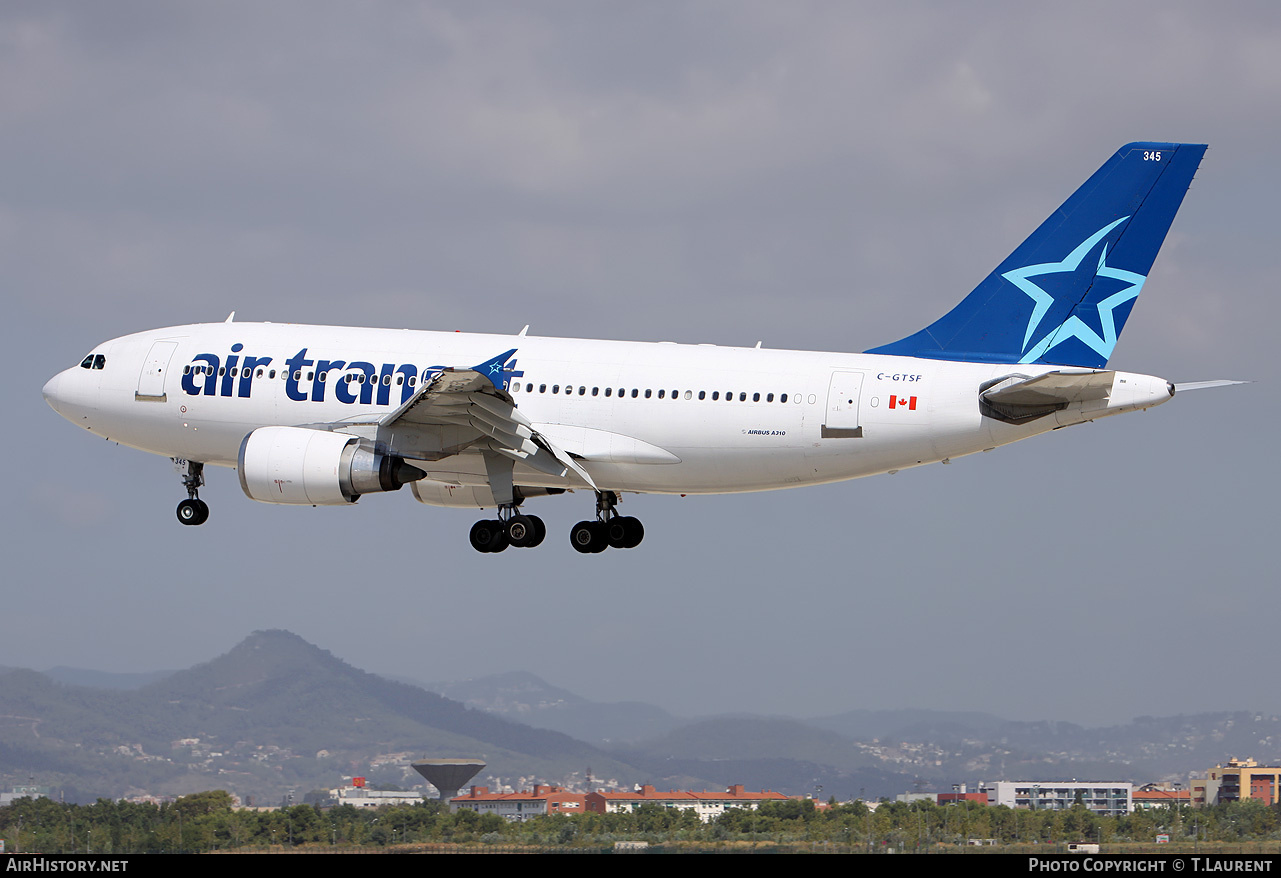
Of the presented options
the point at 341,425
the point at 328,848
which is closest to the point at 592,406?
the point at 341,425

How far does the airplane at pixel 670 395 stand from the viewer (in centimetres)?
3791

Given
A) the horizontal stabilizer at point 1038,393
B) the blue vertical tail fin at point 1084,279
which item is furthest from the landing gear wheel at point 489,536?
the horizontal stabilizer at point 1038,393

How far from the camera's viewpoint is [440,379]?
3644 cm

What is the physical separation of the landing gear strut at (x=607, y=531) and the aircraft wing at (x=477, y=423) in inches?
116

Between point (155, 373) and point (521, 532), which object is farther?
point (155, 373)

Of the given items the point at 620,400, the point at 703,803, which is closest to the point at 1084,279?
the point at 620,400

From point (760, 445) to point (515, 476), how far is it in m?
6.95

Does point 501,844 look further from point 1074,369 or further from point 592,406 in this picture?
point 1074,369

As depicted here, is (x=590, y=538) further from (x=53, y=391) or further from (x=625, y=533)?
(x=53, y=391)

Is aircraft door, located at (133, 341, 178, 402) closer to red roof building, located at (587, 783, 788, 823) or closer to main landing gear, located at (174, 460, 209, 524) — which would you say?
main landing gear, located at (174, 460, 209, 524)

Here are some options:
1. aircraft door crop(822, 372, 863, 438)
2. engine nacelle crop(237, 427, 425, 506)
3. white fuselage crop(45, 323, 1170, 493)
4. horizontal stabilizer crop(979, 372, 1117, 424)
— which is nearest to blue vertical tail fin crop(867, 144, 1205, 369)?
white fuselage crop(45, 323, 1170, 493)

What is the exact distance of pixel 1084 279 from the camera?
128 ft

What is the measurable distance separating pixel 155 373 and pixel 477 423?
9794 mm

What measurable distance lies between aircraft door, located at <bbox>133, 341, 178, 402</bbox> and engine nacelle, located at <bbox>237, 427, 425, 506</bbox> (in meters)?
4.36
